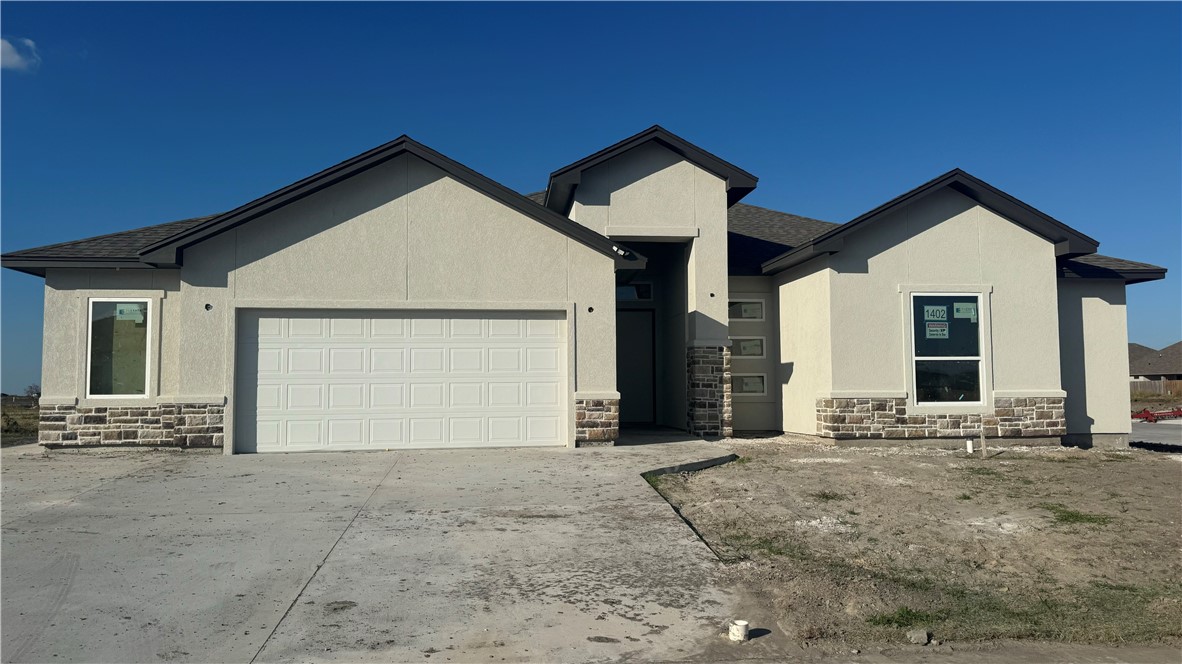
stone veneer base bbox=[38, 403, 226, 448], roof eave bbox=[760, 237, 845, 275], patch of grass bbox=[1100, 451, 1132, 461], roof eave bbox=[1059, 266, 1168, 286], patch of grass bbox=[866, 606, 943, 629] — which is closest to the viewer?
patch of grass bbox=[866, 606, 943, 629]

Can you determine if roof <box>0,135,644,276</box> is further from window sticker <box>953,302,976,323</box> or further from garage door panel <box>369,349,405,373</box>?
window sticker <box>953,302,976,323</box>

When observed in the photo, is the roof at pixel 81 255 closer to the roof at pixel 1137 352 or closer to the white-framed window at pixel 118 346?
the white-framed window at pixel 118 346

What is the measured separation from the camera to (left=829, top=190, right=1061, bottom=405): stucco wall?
1433cm

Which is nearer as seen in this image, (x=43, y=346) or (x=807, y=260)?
(x=43, y=346)

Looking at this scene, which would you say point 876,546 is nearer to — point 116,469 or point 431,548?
point 431,548

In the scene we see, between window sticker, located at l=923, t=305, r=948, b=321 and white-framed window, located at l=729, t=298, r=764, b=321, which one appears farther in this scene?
white-framed window, located at l=729, t=298, r=764, b=321

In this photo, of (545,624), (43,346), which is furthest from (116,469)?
(545,624)

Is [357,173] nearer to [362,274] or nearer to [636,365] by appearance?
[362,274]

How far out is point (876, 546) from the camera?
711 cm

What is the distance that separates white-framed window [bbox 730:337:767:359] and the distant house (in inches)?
1778

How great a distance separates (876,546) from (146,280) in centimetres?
1219

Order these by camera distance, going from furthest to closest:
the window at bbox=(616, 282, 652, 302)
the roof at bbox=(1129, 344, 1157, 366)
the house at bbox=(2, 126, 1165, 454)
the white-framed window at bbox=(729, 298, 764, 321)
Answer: the roof at bbox=(1129, 344, 1157, 366) < the window at bbox=(616, 282, 652, 302) < the white-framed window at bbox=(729, 298, 764, 321) < the house at bbox=(2, 126, 1165, 454)

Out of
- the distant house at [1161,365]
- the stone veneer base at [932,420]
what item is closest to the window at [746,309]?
the stone veneer base at [932,420]

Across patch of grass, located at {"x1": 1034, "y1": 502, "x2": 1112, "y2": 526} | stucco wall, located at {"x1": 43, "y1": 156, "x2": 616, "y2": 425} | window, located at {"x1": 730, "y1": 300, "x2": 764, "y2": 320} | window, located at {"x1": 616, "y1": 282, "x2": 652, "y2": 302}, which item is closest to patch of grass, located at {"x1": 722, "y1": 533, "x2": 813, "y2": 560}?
patch of grass, located at {"x1": 1034, "y1": 502, "x2": 1112, "y2": 526}
